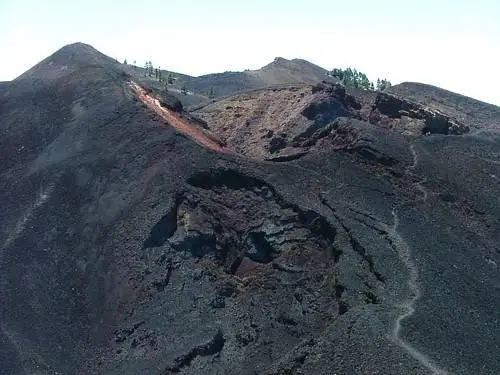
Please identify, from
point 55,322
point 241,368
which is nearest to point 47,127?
point 55,322

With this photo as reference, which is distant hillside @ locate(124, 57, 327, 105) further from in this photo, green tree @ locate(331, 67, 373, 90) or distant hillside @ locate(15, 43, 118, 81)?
distant hillside @ locate(15, 43, 118, 81)

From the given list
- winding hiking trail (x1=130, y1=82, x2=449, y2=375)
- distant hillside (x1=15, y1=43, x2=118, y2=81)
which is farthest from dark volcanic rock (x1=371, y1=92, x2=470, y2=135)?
distant hillside (x1=15, y1=43, x2=118, y2=81)

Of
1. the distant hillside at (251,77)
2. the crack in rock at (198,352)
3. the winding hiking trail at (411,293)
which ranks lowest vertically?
the crack in rock at (198,352)

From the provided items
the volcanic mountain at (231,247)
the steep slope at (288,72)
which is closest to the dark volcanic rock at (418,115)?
the volcanic mountain at (231,247)

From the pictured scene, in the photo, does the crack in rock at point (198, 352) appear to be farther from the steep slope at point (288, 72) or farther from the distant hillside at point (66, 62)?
the steep slope at point (288, 72)

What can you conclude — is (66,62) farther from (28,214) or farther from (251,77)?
(251,77)

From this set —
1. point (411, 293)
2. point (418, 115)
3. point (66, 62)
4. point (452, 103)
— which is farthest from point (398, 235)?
point (452, 103)
